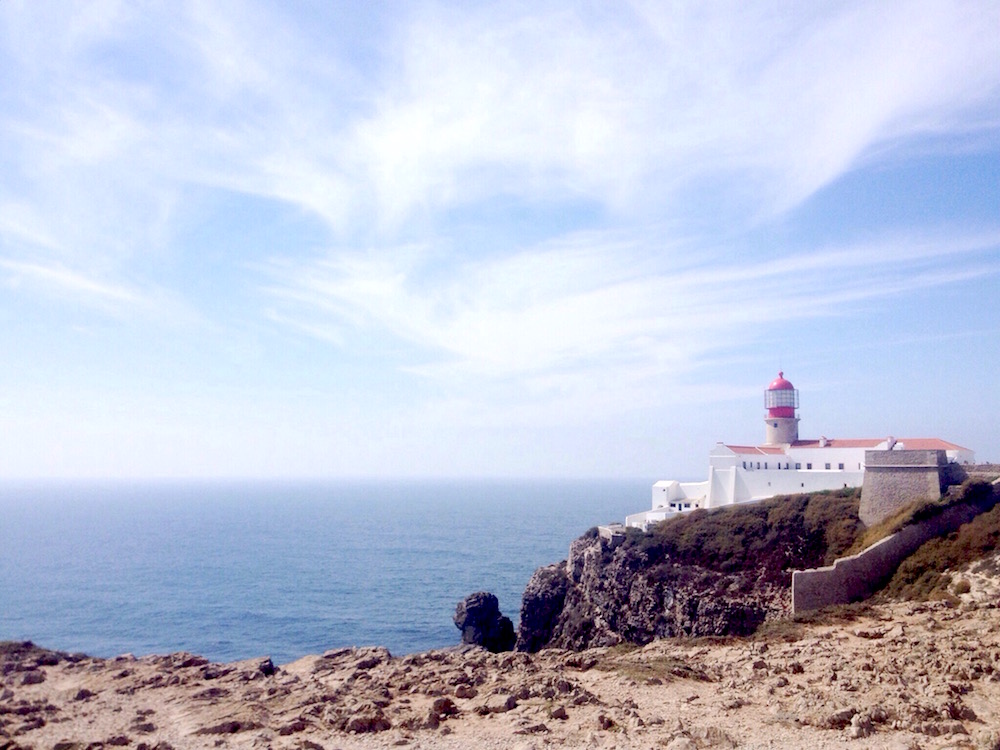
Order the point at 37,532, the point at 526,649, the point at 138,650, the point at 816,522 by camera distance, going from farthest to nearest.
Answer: the point at 37,532, the point at 138,650, the point at 526,649, the point at 816,522

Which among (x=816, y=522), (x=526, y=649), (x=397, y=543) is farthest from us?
(x=397, y=543)

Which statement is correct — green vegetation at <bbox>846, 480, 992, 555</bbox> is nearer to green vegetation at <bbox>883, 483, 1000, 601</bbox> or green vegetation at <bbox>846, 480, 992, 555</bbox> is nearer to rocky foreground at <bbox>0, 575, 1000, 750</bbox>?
green vegetation at <bbox>883, 483, 1000, 601</bbox>

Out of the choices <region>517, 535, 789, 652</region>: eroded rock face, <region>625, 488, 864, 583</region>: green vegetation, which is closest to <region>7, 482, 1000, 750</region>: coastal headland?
<region>517, 535, 789, 652</region>: eroded rock face

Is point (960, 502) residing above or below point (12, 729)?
above

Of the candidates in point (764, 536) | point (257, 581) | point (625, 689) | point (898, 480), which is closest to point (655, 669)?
point (625, 689)

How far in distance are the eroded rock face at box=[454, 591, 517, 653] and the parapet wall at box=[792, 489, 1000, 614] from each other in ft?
60.5

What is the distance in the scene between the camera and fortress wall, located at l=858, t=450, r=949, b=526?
98.6ft

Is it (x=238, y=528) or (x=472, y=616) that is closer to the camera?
(x=472, y=616)

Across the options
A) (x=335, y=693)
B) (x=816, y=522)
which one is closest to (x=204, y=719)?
(x=335, y=693)

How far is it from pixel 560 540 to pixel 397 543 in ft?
68.6

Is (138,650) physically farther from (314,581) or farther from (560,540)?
(560,540)

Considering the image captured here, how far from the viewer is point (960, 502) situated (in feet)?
90.7

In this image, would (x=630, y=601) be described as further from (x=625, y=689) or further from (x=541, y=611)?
(x=625, y=689)

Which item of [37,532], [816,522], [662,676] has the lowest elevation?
[37,532]
